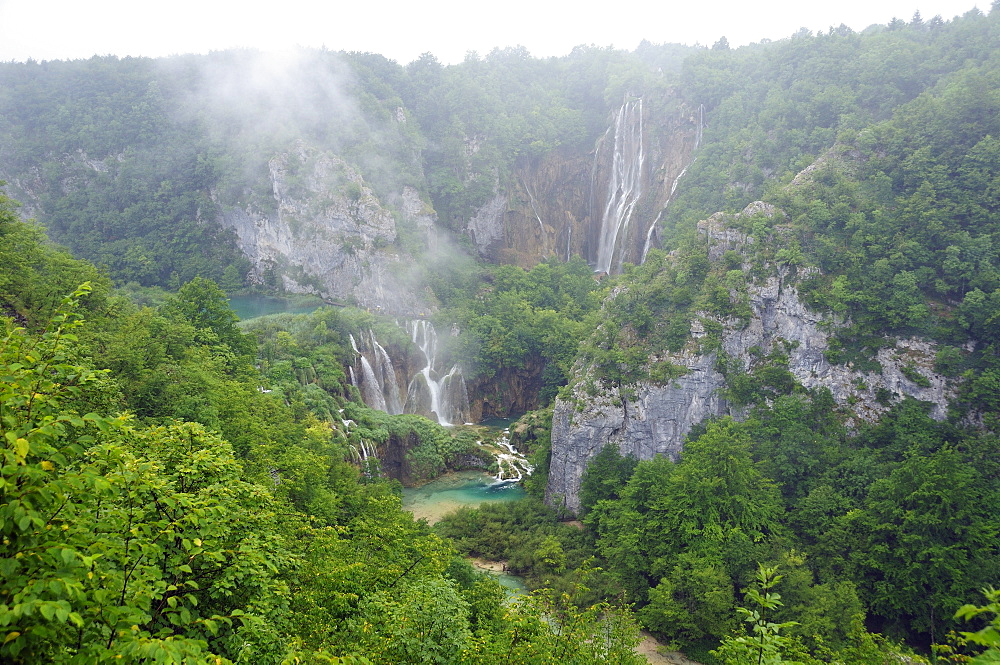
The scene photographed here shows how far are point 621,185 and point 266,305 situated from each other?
44.0m

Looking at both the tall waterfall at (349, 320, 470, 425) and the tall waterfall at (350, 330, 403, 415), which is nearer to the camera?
the tall waterfall at (350, 330, 403, 415)

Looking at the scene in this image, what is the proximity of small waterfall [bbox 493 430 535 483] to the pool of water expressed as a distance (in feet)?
2.44

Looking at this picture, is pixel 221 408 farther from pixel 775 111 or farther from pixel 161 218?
pixel 161 218

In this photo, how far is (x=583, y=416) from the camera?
108 feet

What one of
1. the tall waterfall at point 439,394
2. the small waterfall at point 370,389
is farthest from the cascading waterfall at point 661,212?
the small waterfall at point 370,389

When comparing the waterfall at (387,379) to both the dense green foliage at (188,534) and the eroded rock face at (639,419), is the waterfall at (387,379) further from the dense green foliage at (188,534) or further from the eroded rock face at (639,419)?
the dense green foliage at (188,534)

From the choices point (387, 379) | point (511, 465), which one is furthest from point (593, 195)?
point (511, 465)

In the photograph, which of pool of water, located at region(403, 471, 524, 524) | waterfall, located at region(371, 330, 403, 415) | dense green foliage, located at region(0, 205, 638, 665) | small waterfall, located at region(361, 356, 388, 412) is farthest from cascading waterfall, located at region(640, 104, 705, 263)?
dense green foliage, located at region(0, 205, 638, 665)

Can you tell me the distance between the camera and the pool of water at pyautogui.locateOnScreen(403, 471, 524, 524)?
1347 inches

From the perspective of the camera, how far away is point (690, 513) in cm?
2502

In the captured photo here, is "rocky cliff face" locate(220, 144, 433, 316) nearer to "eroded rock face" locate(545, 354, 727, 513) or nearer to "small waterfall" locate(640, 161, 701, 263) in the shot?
"small waterfall" locate(640, 161, 701, 263)

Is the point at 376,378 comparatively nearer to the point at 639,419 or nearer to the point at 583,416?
the point at 583,416

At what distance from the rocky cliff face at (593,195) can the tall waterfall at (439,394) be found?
26.9m

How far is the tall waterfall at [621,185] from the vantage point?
224 feet
